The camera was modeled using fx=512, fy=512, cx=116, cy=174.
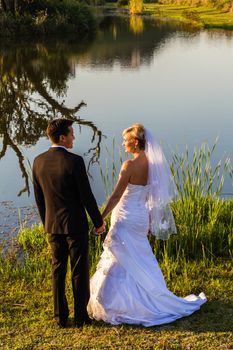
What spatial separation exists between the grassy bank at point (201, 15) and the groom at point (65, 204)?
35536mm

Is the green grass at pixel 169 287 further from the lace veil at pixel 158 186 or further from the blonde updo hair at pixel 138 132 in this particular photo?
the blonde updo hair at pixel 138 132

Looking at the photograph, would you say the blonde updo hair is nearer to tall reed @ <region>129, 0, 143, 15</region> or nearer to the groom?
the groom

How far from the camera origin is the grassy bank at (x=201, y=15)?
39.7m

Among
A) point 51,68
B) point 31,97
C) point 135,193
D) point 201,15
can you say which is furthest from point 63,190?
point 201,15

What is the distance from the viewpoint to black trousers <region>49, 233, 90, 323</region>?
4.47 m

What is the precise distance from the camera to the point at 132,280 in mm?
4863

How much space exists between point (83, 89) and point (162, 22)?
90.1 feet

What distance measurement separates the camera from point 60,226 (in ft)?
14.4

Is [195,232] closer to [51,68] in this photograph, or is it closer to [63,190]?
[63,190]

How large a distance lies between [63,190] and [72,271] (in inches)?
30.9

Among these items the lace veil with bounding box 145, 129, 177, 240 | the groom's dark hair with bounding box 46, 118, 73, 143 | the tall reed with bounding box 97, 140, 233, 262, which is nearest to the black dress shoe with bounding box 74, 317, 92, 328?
the lace veil with bounding box 145, 129, 177, 240

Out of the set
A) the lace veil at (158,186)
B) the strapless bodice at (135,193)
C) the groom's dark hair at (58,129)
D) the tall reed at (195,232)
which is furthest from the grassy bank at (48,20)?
the groom's dark hair at (58,129)

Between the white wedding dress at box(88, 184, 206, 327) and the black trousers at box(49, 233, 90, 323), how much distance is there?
0.68 ft

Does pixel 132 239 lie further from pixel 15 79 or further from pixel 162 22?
pixel 162 22
